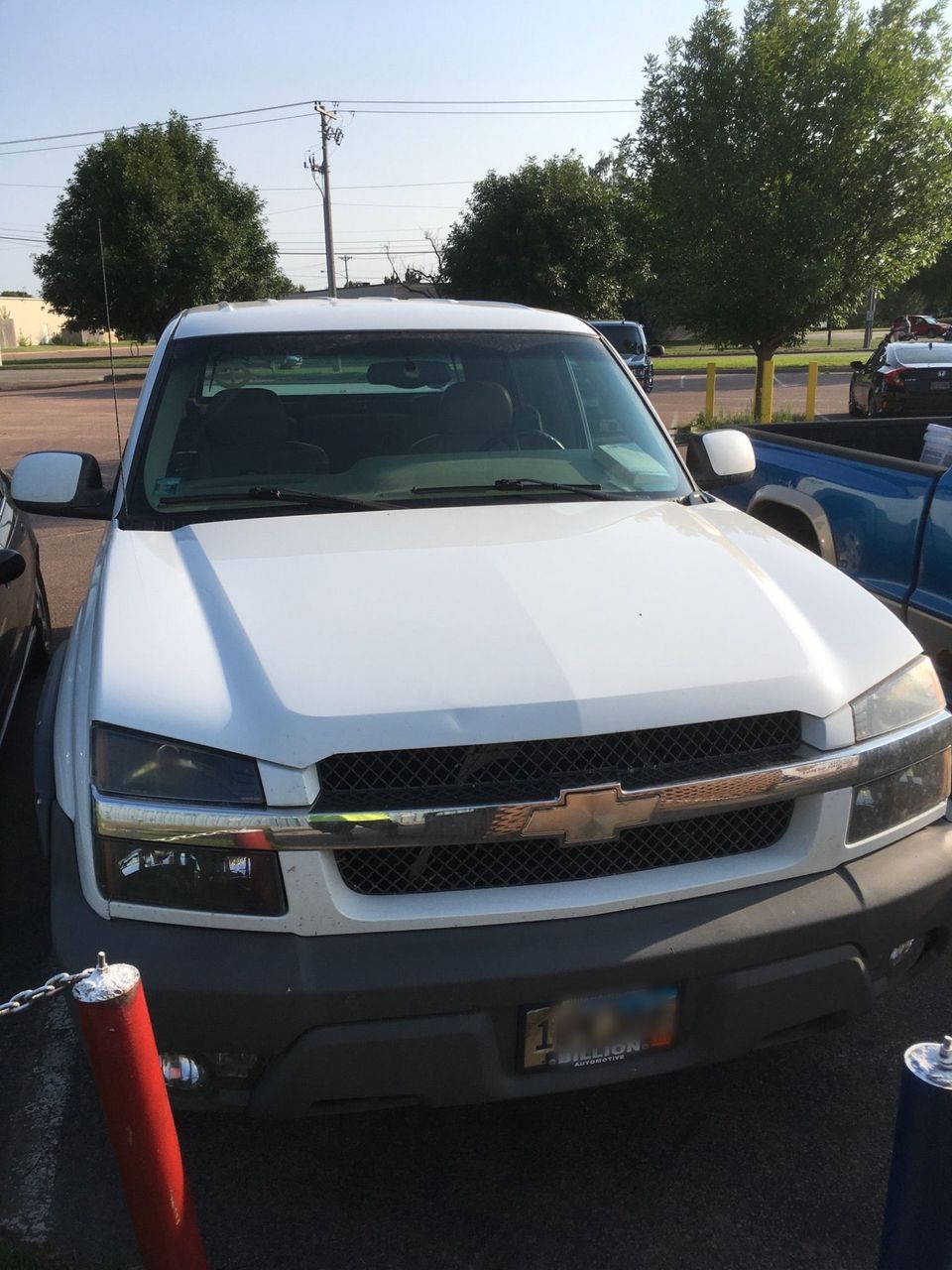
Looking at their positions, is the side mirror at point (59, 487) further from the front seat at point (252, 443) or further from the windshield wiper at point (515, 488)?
the windshield wiper at point (515, 488)

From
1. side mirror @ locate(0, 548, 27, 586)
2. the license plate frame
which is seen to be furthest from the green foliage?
the license plate frame

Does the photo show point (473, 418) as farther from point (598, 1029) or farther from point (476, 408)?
point (598, 1029)

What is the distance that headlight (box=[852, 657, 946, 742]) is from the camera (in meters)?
2.52

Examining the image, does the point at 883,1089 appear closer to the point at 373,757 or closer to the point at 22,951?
the point at 373,757

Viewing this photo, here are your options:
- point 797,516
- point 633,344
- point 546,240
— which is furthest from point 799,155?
point 546,240

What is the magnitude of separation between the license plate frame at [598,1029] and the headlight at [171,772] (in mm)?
697

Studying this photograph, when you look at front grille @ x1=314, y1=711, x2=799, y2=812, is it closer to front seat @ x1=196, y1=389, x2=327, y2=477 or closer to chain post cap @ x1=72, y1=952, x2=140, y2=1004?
chain post cap @ x1=72, y1=952, x2=140, y2=1004

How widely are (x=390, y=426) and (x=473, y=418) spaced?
11.6 inches

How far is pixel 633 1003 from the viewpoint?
7.45ft

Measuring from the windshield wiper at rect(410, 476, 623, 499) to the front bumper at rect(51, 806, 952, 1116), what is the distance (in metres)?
1.55

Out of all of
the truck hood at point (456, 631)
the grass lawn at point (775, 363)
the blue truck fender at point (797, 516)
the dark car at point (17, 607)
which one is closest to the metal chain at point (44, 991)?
the truck hood at point (456, 631)

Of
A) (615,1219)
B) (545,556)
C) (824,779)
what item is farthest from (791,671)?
(615,1219)

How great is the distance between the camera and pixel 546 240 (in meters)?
38.2

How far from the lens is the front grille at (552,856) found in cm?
229
